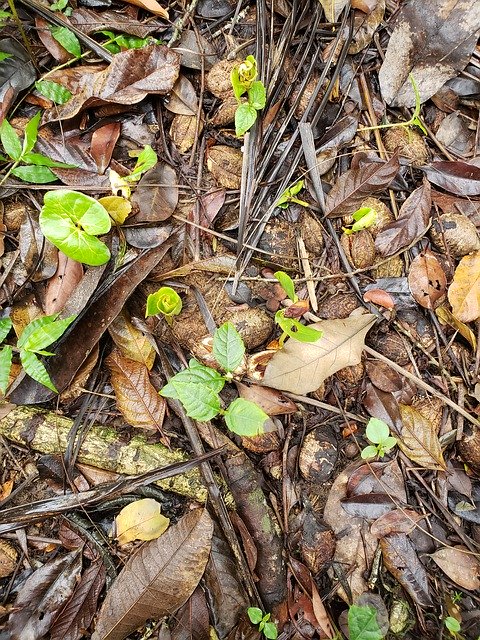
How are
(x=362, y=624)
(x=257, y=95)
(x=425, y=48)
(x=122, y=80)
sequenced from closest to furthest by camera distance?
(x=362, y=624), (x=257, y=95), (x=122, y=80), (x=425, y=48)

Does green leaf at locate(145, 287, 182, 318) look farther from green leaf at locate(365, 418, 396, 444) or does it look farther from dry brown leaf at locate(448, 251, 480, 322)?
dry brown leaf at locate(448, 251, 480, 322)

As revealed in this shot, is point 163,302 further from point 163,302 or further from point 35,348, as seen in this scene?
point 35,348

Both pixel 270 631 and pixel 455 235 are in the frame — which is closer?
pixel 270 631

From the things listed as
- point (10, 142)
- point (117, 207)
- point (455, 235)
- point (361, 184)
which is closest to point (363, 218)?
point (361, 184)

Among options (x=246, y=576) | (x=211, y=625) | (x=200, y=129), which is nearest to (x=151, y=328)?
(x=200, y=129)

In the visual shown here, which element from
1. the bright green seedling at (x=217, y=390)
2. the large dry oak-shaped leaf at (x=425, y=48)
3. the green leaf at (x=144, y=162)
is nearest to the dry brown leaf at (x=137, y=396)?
the bright green seedling at (x=217, y=390)

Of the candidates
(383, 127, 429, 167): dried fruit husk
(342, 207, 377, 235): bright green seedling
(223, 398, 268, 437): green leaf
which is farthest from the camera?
(383, 127, 429, 167): dried fruit husk

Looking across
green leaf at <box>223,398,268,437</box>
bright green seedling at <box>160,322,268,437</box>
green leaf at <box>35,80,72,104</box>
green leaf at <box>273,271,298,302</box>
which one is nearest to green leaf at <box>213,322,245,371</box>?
bright green seedling at <box>160,322,268,437</box>
